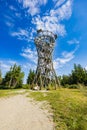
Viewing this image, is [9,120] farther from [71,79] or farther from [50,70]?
[71,79]

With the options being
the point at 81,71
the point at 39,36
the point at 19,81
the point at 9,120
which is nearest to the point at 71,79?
the point at 81,71

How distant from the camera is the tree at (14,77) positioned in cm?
4347

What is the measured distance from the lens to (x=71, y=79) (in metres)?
45.6

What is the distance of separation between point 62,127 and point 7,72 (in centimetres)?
4083

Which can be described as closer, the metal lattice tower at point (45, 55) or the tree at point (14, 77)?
the metal lattice tower at point (45, 55)

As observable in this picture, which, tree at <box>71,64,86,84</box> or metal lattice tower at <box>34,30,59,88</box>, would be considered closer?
metal lattice tower at <box>34,30,59,88</box>

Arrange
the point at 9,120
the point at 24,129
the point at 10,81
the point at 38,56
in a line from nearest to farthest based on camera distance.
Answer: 1. the point at 24,129
2. the point at 9,120
3. the point at 38,56
4. the point at 10,81

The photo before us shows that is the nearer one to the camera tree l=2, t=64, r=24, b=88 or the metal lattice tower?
the metal lattice tower

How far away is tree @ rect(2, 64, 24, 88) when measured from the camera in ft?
143

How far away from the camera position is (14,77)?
4338 centimetres

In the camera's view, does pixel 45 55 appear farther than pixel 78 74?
No

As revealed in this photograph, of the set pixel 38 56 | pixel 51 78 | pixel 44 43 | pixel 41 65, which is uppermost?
pixel 44 43

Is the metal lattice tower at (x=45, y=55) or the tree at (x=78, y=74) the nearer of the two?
the metal lattice tower at (x=45, y=55)

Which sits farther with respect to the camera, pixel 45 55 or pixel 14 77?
pixel 14 77
